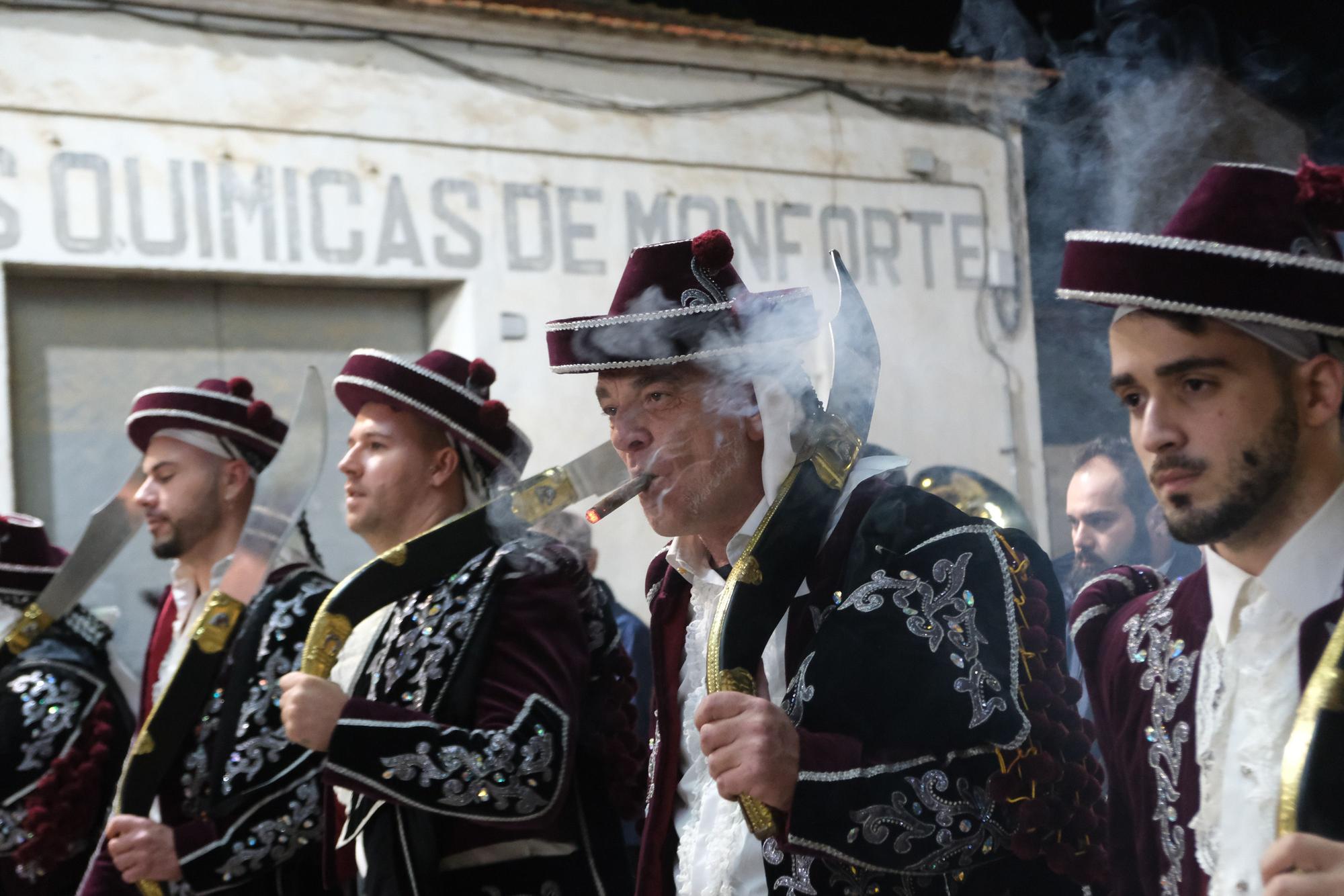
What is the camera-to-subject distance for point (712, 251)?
8.61 feet

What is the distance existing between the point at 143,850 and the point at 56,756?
0.99 meters

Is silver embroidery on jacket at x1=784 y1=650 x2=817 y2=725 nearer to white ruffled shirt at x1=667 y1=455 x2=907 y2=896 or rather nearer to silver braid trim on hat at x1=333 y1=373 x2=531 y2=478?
white ruffled shirt at x1=667 y1=455 x2=907 y2=896

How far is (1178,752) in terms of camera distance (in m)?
1.95

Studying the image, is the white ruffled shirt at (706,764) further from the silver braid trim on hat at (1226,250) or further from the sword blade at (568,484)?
the silver braid trim on hat at (1226,250)

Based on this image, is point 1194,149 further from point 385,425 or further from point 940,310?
point 940,310

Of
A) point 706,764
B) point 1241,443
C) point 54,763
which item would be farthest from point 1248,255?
point 54,763

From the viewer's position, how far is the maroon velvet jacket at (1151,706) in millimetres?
1917

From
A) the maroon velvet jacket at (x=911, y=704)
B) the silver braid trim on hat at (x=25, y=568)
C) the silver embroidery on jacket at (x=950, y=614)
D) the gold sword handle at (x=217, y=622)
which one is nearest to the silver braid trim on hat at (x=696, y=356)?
the maroon velvet jacket at (x=911, y=704)

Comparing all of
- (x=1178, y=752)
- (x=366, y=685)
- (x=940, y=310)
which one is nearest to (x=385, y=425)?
(x=366, y=685)

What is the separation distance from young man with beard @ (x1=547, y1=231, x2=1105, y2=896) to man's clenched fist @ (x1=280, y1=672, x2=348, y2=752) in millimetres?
771

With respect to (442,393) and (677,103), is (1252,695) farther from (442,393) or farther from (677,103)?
(677,103)

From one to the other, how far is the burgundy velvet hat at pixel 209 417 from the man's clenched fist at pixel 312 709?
5.03 feet

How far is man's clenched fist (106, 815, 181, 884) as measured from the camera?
3.54m

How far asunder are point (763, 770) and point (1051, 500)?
5289mm
